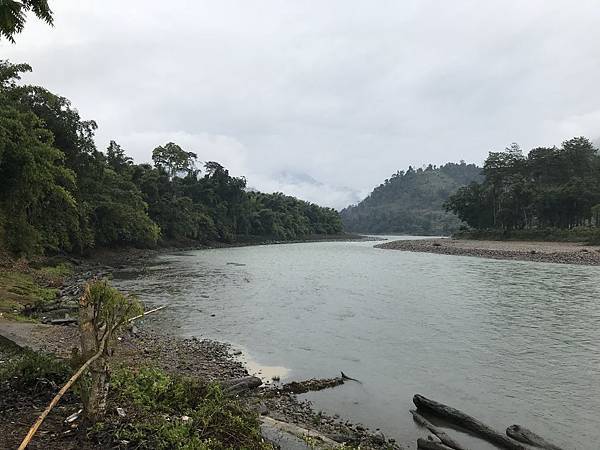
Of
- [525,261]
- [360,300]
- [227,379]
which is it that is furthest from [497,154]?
[227,379]

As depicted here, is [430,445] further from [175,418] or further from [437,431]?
[175,418]

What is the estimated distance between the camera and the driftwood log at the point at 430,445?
7940mm

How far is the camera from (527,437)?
8.35 meters

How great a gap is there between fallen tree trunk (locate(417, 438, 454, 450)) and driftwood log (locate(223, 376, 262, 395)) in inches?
165

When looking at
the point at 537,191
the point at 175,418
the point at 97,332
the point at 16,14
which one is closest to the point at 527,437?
the point at 175,418

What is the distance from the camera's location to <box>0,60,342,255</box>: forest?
76.9 ft

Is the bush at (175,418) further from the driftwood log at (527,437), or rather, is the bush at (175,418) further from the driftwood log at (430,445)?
the driftwood log at (527,437)

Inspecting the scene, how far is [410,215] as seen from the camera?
7697 inches

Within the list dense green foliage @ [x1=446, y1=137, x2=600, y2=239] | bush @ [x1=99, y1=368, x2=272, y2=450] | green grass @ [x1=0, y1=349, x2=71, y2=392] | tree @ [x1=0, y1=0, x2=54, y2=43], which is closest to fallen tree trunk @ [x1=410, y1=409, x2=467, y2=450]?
bush @ [x1=99, y1=368, x2=272, y2=450]

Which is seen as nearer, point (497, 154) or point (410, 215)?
point (497, 154)

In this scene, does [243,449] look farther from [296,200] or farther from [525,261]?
[296,200]

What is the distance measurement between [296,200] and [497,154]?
213ft

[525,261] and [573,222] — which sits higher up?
[573,222]

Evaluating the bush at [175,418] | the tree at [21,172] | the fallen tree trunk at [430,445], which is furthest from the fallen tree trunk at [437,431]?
the tree at [21,172]
